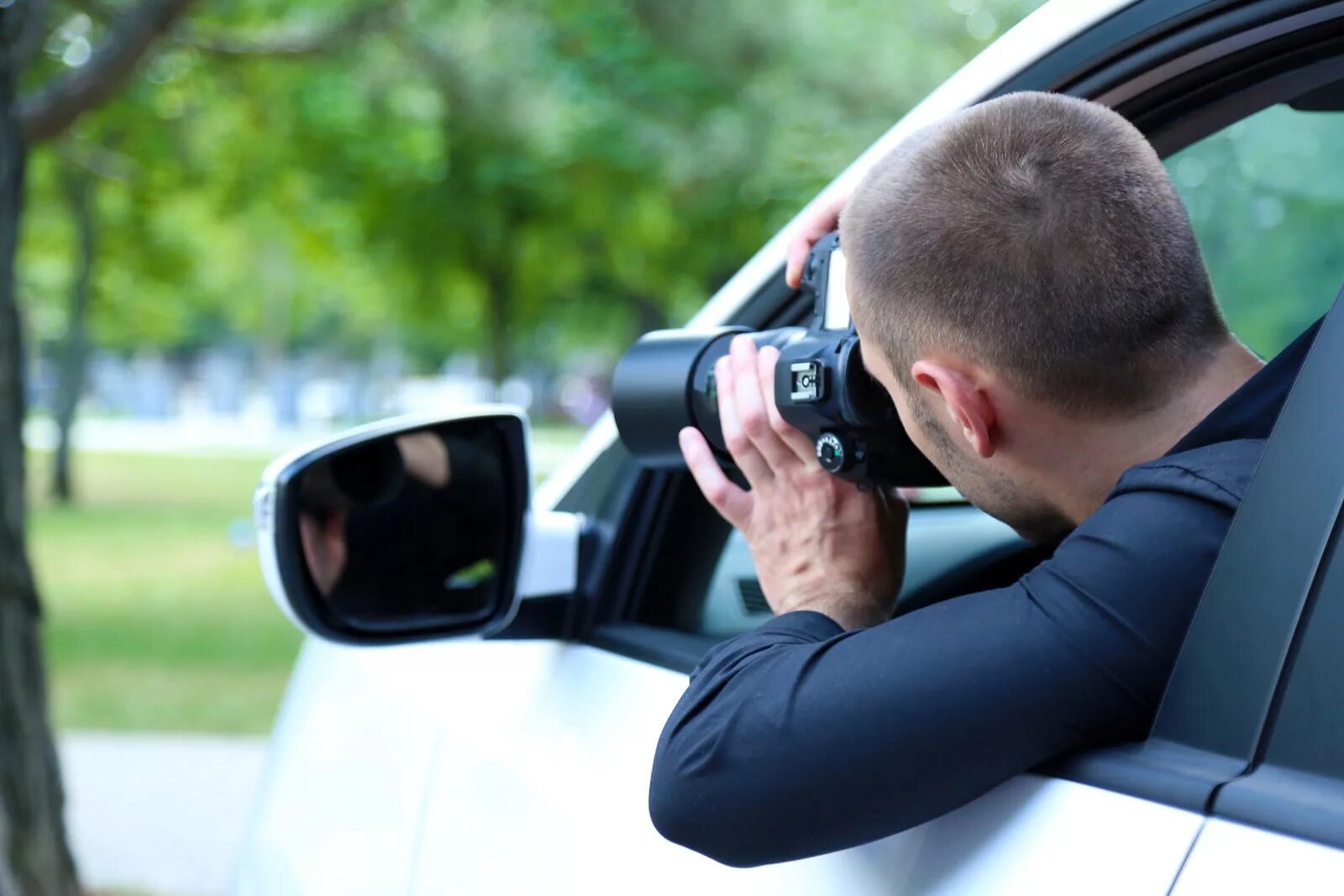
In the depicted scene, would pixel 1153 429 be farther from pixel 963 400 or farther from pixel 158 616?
pixel 158 616

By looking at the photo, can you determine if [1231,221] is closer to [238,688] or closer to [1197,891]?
[1197,891]

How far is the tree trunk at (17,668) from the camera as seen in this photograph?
416 centimetres

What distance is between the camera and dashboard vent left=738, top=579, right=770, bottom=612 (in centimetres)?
183

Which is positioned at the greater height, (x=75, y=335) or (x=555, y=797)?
(x=555, y=797)

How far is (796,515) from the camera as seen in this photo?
1387 millimetres

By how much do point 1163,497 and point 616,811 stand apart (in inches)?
24.3

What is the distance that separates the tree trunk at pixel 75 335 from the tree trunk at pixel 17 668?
10599 millimetres

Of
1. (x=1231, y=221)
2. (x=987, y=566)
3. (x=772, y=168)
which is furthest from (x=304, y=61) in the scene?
(x=987, y=566)

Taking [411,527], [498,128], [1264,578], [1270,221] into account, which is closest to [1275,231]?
[1270,221]

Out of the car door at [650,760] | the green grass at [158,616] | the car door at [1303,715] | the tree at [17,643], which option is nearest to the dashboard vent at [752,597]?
the car door at [650,760]

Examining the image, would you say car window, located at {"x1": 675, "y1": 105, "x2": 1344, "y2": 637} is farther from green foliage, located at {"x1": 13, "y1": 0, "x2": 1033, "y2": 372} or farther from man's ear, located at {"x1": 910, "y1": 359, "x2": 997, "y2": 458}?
green foliage, located at {"x1": 13, "y1": 0, "x2": 1033, "y2": 372}

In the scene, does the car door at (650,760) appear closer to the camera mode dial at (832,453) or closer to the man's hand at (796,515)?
the man's hand at (796,515)

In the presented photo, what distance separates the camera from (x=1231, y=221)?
17.7 ft

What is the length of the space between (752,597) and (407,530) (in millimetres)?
417
